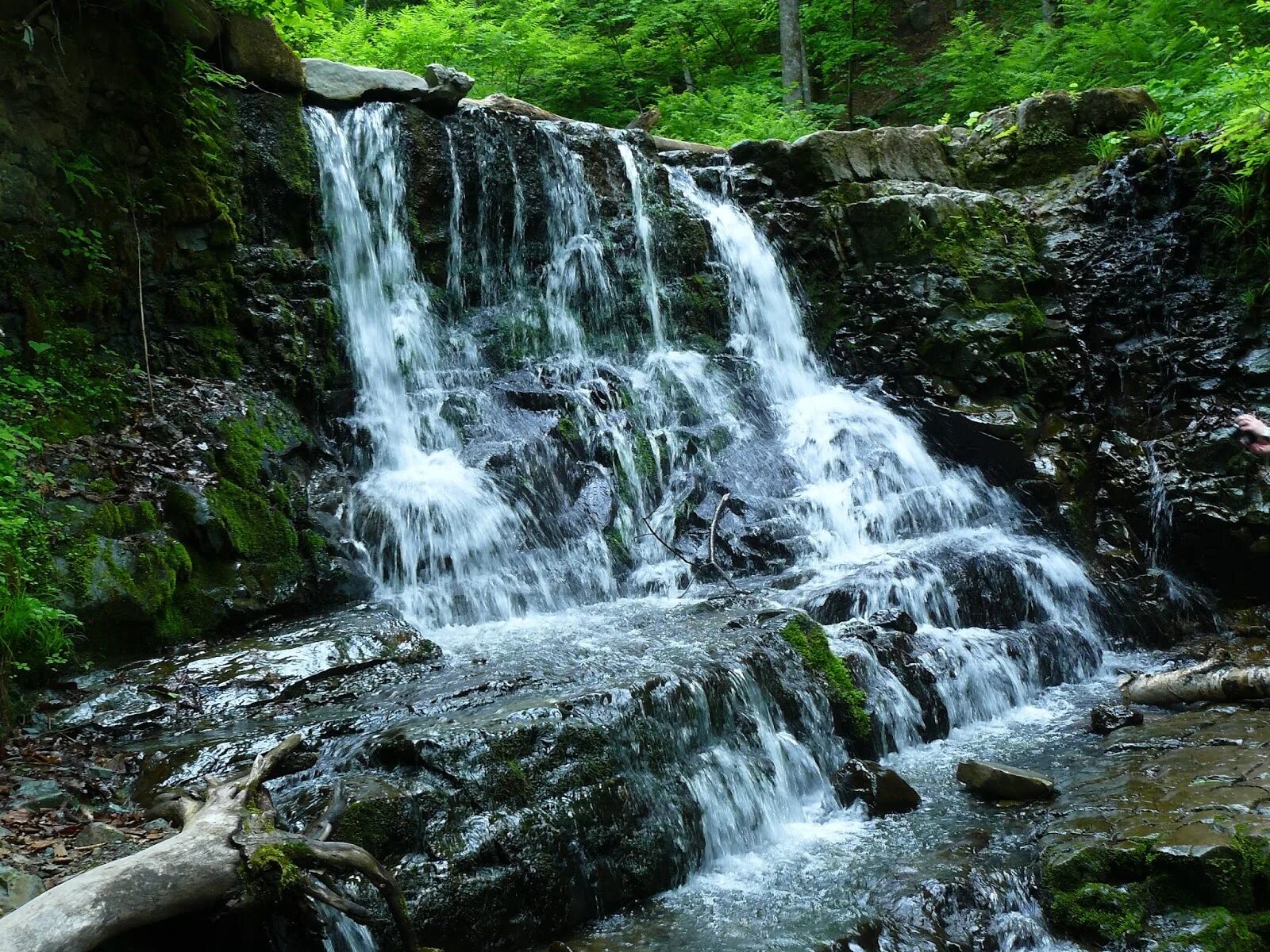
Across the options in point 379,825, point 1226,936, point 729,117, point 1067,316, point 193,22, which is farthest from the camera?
point 729,117

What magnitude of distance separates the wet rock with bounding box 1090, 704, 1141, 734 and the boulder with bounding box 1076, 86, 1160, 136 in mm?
8381

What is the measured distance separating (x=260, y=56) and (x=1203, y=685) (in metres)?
9.67

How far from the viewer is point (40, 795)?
4.13 metres

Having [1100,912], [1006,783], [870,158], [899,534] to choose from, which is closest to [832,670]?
[1006,783]

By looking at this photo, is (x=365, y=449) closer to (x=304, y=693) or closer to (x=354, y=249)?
(x=354, y=249)

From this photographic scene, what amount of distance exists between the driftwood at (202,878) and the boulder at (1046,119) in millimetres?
11921

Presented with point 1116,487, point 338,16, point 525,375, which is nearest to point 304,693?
point 525,375

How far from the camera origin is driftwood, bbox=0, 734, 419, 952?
286 cm

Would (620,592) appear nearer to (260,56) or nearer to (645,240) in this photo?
(645,240)

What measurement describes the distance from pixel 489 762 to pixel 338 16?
1693cm

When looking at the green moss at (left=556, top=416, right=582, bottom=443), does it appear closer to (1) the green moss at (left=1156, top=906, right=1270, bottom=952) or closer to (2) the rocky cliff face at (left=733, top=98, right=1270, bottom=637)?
(2) the rocky cliff face at (left=733, top=98, right=1270, bottom=637)

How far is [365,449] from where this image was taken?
26.4ft

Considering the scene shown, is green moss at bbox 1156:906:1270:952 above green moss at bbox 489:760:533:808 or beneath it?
beneath

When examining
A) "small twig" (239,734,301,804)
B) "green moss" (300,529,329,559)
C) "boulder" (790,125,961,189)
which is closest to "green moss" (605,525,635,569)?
"green moss" (300,529,329,559)
